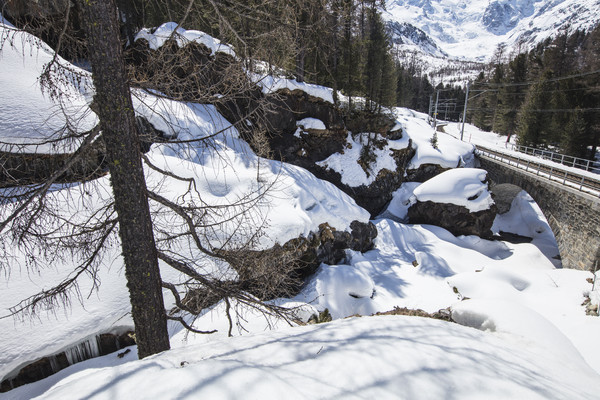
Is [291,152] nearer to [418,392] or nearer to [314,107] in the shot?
[314,107]

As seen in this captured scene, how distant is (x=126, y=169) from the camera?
2.38m

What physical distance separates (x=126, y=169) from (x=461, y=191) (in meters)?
19.4

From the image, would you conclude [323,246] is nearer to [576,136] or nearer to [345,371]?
[345,371]

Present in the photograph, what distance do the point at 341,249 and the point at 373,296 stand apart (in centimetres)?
239

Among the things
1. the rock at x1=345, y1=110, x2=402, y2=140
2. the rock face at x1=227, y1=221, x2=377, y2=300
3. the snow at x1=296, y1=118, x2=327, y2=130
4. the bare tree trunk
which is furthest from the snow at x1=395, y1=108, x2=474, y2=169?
the bare tree trunk

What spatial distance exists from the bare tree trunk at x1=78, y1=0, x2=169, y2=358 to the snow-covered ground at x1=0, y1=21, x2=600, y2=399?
319 millimetres

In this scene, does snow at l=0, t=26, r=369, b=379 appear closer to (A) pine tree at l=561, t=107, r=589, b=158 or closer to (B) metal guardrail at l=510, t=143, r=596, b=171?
(B) metal guardrail at l=510, t=143, r=596, b=171

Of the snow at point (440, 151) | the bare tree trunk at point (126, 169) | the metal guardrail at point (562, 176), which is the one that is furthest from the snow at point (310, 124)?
the bare tree trunk at point (126, 169)

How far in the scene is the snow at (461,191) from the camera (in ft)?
57.3

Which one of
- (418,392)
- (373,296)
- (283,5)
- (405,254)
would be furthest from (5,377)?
(405,254)

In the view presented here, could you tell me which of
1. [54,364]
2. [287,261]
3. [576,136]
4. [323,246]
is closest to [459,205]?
[323,246]

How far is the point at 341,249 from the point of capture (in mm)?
12125

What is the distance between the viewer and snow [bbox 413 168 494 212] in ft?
57.3

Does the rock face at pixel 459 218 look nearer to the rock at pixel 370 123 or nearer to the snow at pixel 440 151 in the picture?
the snow at pixel 440 151
